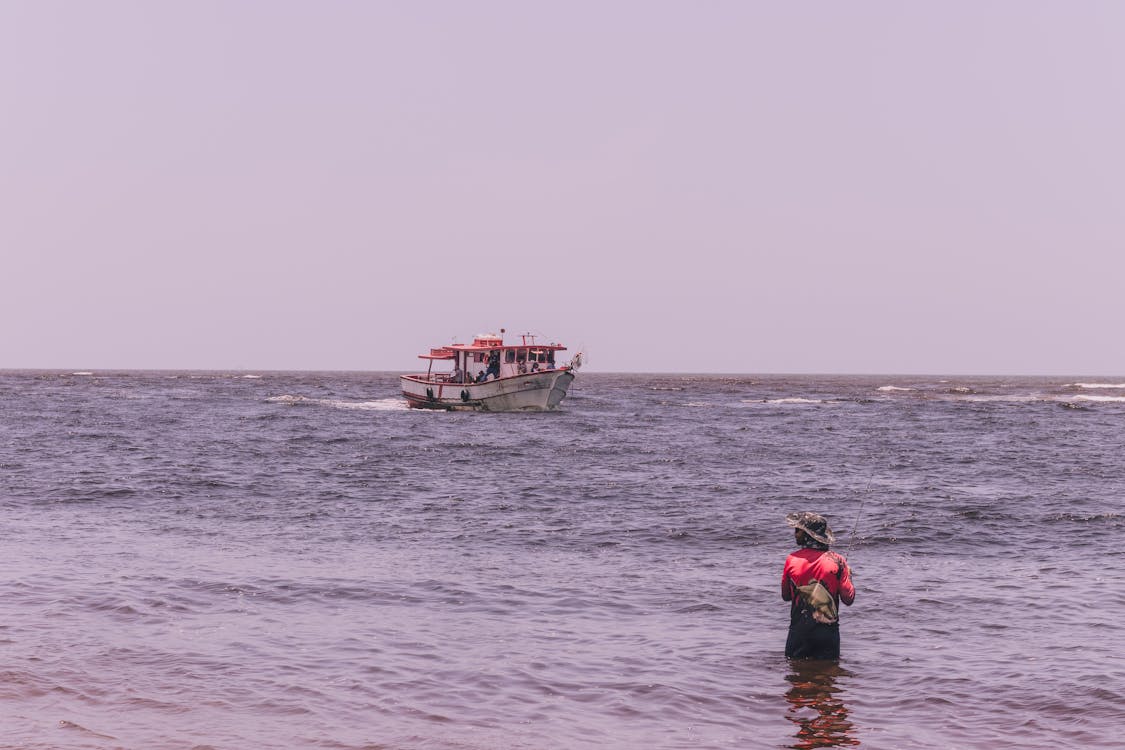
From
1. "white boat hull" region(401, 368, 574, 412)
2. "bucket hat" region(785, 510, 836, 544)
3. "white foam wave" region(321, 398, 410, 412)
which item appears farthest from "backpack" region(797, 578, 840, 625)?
"white foam wave" region(321, 398, 410, 412)

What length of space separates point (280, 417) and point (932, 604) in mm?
43753

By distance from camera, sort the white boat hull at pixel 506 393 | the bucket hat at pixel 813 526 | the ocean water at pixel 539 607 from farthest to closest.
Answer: the white boat hull at pixel 506 393 < the bucket hat at pixel 813 526 < the ocean water at pixel 539 607

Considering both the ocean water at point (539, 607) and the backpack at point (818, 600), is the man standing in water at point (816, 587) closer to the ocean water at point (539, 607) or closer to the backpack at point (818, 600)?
the backpack at point (818, 600)

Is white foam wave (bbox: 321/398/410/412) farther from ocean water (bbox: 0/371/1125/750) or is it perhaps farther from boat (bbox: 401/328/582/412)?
ocean water (bbox: 0/371/1125/750)

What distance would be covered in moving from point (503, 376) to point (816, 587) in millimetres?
43726

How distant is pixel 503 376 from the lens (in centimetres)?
5309

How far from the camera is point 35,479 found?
24031 mm

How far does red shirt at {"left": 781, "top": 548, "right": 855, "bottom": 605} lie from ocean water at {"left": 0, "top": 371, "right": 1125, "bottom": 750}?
83 cm

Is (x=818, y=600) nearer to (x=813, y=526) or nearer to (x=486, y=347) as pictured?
(x=813, y=526)

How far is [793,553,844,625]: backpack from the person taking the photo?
9766 millimetres

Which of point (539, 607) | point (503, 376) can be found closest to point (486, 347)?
point (503, 376)

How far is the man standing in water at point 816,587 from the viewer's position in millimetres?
9758

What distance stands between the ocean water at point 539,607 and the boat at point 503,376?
76.1 ft

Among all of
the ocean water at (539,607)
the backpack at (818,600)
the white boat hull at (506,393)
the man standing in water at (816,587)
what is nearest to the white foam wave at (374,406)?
the white boat hull at (506,393)
